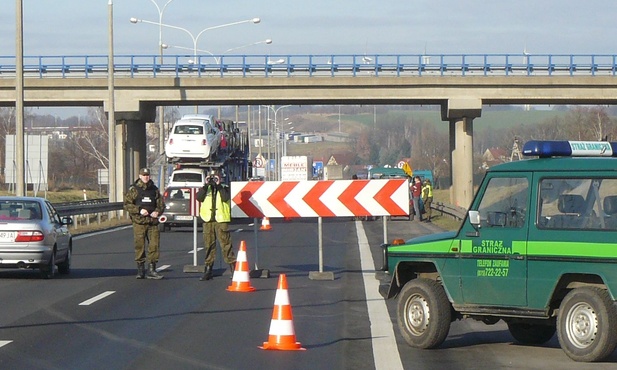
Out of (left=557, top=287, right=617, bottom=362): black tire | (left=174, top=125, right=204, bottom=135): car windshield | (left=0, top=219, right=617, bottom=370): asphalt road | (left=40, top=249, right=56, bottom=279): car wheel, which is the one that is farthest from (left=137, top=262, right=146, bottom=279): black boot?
(left=174, top=125, right=204, bottom=135): car windshield

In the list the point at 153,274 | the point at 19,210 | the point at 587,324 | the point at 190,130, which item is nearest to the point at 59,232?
the point at 19,210

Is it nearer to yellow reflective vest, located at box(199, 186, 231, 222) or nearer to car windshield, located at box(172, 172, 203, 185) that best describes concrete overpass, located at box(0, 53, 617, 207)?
car windshield, located at box(172, 172, 203, 185)

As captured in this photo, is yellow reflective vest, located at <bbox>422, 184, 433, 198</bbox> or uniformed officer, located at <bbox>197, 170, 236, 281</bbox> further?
yellow reflective vest, located at <bbox>422, 184, 433, 198</bbox>

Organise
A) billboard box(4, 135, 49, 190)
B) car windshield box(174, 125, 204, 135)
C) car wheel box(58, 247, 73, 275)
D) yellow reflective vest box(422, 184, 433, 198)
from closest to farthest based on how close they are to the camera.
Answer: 1. car wheel box(58, 247, 73, 275)
2. billboard box(4, 135, 49, 190)
3. car windshield box(174, 125, 204, 135)
4. yellow reflective vest box(422, 184, 433, 198)

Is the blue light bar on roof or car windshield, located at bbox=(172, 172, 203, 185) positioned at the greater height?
the blue light bar on roof

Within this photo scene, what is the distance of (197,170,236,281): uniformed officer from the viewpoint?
19797 millimetres

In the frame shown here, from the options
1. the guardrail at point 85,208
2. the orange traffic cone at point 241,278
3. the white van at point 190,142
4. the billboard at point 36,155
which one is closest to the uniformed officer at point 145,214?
the orange traffic cone at point 241,278

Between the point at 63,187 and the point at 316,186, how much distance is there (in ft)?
261

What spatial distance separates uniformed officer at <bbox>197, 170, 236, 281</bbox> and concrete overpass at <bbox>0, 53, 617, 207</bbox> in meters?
33.9

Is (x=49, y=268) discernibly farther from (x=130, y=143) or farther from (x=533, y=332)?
(x=130, y=143)

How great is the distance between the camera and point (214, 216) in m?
19.9

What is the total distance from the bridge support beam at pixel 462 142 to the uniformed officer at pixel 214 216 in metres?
36.1

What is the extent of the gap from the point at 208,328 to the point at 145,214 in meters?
7.14

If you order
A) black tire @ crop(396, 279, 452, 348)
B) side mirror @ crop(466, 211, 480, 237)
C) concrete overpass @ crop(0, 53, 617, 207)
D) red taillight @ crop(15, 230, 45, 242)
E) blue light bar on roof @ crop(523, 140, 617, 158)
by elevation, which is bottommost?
black tire @ crop(396, 279, 452, 348)
